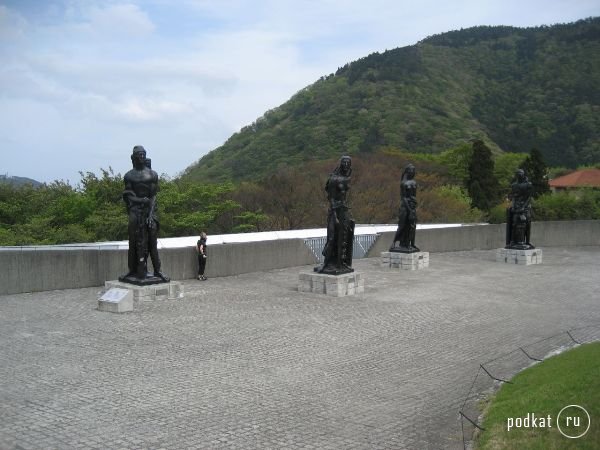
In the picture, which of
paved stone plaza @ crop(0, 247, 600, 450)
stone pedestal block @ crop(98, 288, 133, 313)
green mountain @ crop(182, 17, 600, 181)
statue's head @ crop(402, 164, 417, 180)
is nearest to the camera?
paved stone plaza @ crop(0, 247, 600, 450)

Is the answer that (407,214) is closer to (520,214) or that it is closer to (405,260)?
(405,260)

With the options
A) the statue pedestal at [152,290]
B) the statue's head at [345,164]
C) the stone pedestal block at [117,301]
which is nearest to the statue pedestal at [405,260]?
the statue's head at [345,164]

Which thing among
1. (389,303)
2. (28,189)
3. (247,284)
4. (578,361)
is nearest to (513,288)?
(389,303)

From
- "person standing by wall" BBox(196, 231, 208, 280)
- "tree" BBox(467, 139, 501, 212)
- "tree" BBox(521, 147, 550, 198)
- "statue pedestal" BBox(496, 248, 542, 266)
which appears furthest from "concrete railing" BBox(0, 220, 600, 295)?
"tree" BBox(521, 147, 550, 198)

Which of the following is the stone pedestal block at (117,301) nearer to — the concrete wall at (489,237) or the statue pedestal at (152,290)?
the statue pedestal at (152,290)

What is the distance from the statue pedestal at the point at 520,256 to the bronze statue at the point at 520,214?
0.23 metres

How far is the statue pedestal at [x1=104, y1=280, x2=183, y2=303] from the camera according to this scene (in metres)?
14.3

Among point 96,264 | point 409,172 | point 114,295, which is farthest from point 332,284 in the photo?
point 409,172

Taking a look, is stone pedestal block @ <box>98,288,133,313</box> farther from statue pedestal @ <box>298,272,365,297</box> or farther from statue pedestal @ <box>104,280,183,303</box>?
statue pedestal @ <box>298,272,365,297</box>

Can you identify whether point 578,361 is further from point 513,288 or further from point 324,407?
point 513,288

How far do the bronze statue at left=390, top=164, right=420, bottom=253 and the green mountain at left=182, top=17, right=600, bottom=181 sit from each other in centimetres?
3459

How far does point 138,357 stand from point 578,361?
20.8ft

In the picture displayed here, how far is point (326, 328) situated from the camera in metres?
12.3

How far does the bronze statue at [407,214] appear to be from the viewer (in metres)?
21.8
